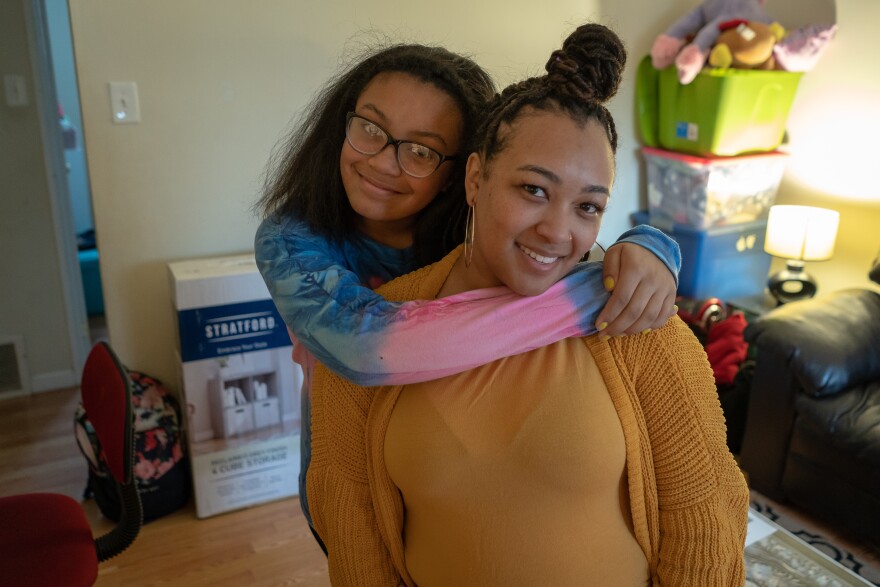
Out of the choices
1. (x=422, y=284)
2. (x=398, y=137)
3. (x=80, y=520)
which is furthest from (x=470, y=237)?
(x=80, y=520)

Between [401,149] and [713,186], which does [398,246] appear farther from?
[713,186]

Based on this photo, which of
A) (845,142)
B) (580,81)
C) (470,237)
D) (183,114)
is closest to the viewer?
(580,81)

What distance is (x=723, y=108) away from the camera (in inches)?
110

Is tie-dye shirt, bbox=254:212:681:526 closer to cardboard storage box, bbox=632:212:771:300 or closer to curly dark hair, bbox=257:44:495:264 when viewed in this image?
curly dark hair, bbox=257:44:495:264

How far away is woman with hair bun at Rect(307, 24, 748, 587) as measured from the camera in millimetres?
804

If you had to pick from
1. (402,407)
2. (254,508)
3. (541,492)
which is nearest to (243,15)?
(254,508)

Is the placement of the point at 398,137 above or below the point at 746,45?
below

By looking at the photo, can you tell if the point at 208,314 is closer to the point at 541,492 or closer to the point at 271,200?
the point at 271,200

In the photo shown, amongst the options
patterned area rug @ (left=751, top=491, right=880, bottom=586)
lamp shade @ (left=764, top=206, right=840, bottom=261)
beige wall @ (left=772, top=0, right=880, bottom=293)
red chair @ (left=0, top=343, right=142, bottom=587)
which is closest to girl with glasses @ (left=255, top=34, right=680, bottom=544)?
red chair @ (left=0, top=343, right=142, bottom=587)

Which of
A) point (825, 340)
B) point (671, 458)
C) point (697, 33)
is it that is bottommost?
point (825, 340)

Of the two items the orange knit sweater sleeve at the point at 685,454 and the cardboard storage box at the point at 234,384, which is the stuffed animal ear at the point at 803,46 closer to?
the cardboard storage box at the point at 234,384

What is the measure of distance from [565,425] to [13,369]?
3199 millimetres

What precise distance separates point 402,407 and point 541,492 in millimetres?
205

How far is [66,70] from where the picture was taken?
414cm
